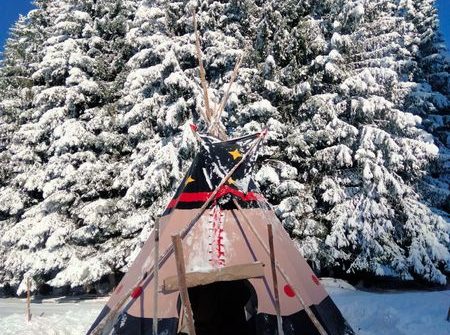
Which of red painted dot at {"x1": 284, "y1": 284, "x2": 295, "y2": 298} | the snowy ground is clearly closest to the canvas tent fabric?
red painted dot at {"x1": 284, "y1": 284, "x2": 295, "y2": 298}

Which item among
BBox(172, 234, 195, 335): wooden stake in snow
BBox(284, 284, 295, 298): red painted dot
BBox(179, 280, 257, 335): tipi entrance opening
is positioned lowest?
BBox(179, 280, 257, 335): tipi entrance opening

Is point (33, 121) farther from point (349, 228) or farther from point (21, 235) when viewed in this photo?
point (349, 228)

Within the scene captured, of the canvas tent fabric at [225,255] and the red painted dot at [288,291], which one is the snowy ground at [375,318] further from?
the red painted dot at [288,291]

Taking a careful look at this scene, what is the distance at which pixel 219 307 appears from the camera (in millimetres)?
8469

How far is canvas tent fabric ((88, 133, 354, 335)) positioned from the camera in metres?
5.67

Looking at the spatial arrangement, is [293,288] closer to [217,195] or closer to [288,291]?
[288,291]

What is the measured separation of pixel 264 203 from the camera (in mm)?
7148

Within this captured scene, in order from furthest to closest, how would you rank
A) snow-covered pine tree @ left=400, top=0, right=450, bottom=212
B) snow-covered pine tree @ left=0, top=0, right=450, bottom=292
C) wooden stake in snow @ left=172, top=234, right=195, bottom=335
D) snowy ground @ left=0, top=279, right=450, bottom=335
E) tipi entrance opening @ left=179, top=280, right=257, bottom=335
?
snow-covered pine tree @ left=400, top=0, right=450, bottom=212
snow-covered pine tree @ left=0, top=0, right=450, bottom=292
tipi entrance opening @ left=179, top=280, right=257, bottom=335
snowy ground @ left=0, top=279, right=450, bottom=335
wooden stake in snow @ left=172, top=234, right=195, bottom=335

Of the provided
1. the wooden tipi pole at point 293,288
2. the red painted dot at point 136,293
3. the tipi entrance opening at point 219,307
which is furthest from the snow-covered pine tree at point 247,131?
the red painted dot at point 136,293

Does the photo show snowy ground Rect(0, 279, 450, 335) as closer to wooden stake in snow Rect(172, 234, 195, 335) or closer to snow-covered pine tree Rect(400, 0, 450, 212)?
wooden stake in snow Rect(172, 234, 195, 335)

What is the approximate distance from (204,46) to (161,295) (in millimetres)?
11348

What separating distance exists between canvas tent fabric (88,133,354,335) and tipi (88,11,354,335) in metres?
0.01

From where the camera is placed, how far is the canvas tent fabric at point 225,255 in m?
5.67

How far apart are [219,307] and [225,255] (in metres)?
2.87
